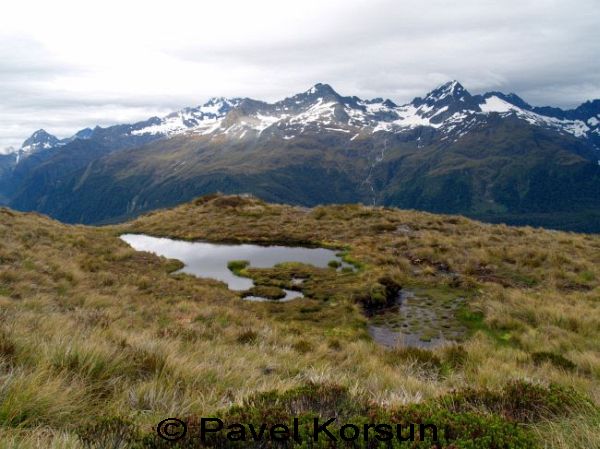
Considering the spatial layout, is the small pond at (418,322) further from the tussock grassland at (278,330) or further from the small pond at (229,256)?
the small pond at (229,256)

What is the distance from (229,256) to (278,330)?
738 inches

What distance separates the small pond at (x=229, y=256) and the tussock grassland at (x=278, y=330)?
158 centimetres

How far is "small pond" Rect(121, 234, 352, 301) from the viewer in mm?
26734

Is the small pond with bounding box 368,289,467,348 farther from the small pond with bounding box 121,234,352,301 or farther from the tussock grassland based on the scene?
the small pond with bounding box 121,234,352,301

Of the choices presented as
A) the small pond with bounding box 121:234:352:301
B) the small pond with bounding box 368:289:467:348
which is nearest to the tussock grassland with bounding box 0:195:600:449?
the small pond with bounding box 368:289:467:348

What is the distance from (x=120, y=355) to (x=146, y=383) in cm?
105

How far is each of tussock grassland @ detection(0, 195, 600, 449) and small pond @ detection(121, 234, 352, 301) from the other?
158 centimetres

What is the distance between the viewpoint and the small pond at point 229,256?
26.7 metres

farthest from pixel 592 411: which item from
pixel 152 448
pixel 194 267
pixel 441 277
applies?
pixel 194 267

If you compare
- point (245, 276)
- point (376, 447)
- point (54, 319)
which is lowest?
point (245, 276)

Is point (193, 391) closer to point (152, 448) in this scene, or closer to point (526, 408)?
point (152, 448)

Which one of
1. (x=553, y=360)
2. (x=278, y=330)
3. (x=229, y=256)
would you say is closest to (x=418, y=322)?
(x=278, y=330)

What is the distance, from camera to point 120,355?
6957mm

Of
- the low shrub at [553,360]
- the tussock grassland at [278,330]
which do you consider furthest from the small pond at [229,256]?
the low shrub at [553,360]
